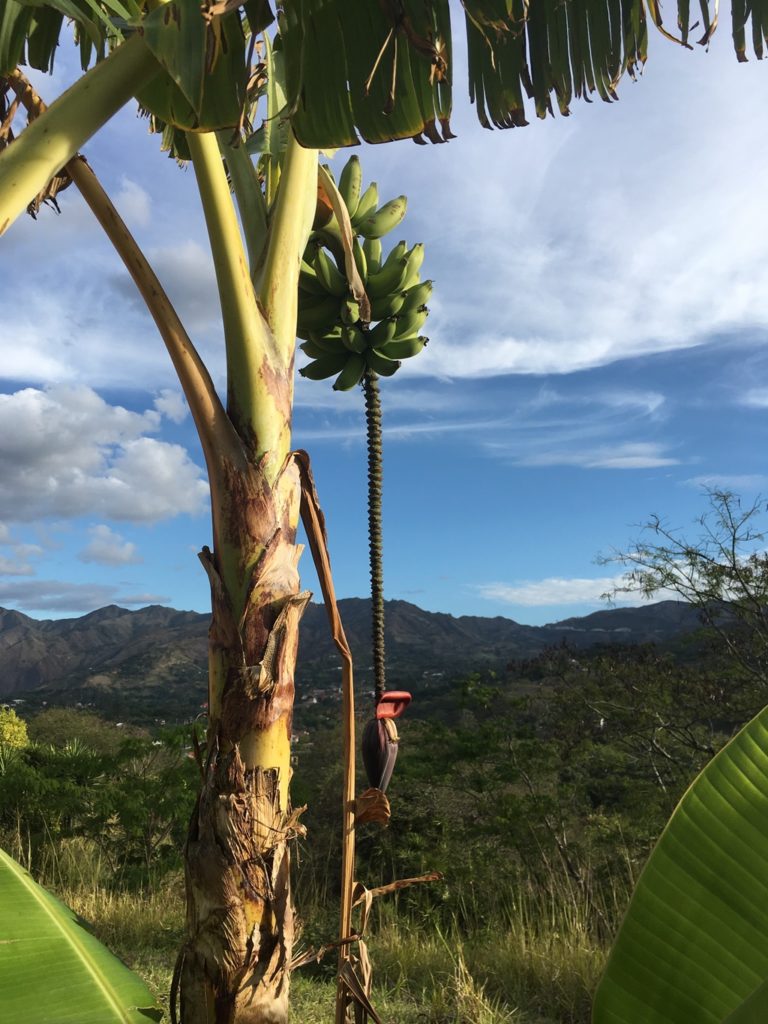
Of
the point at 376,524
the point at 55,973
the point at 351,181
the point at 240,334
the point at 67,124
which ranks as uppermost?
the point at 351,181

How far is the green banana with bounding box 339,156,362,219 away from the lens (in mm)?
3238

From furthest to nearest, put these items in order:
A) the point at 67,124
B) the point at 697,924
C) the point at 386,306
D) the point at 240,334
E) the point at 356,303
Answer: the point at 386,306
the point at 356,303
the point at 240,334
the point at 67,124
the point at 697,924

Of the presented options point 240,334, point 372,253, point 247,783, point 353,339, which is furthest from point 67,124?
point 372,253

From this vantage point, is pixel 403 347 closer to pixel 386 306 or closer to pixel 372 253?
pixel 386 306

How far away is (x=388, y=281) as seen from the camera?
121 inches

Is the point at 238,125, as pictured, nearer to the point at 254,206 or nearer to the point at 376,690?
the point at 254,206

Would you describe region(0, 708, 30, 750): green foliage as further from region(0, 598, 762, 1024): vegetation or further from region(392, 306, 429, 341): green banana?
region(392, 306, 429, 341): green banana

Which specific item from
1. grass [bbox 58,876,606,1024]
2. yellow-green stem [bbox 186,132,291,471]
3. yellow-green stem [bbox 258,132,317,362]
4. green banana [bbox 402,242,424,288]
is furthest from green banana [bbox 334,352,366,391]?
grass [bbox 58,876,606,1024]

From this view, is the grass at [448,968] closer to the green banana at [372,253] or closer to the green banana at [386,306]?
the green banana at [386,306]

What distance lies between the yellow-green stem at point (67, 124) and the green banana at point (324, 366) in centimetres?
162

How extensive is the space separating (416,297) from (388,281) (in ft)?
0.47

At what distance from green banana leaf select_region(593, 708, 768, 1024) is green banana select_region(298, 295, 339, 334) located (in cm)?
224

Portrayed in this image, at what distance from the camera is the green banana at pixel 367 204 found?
3271mm

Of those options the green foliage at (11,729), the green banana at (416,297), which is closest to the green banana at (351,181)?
the green banana at (416,297)
